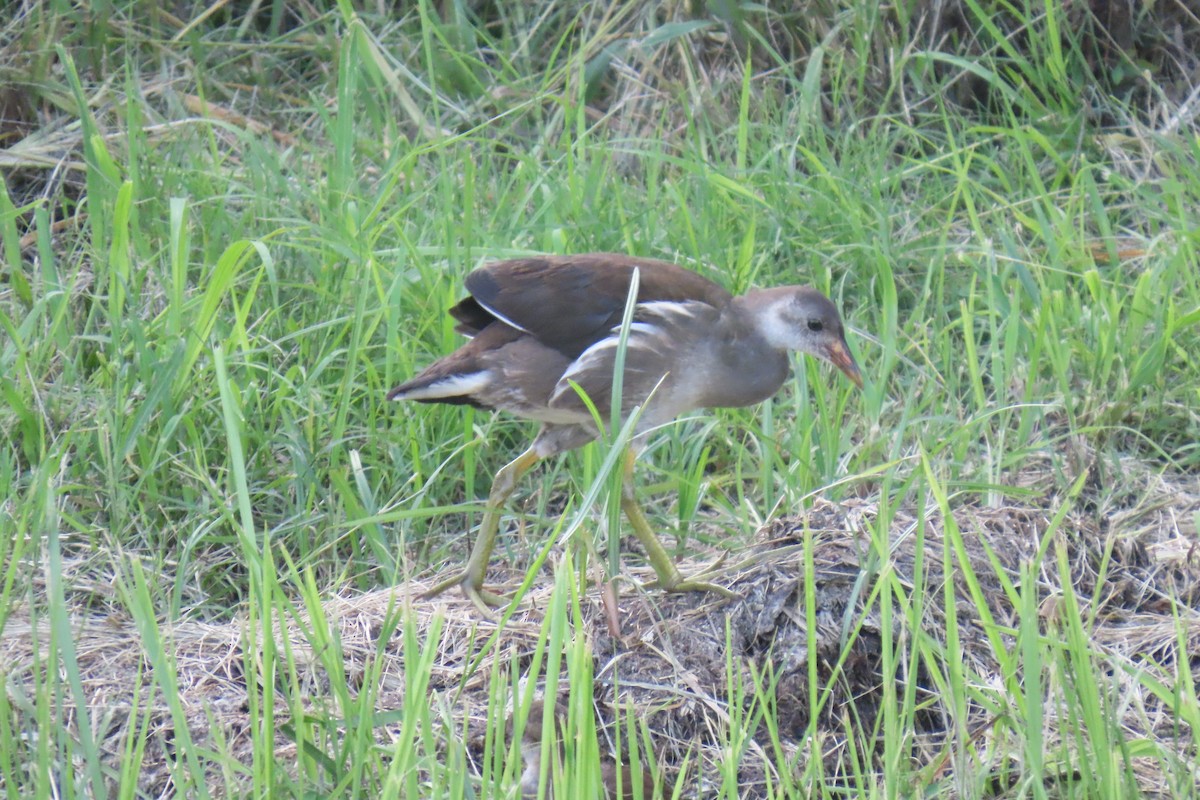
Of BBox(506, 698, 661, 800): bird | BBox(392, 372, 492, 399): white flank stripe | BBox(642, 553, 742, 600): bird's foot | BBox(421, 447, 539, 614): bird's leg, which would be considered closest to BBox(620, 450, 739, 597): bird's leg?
BBox(642, 553, 742, 600): bird's foot

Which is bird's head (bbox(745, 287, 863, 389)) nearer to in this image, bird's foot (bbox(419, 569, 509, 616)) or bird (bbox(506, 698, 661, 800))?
bird's foot (bbox(419, 569, 509, 616))

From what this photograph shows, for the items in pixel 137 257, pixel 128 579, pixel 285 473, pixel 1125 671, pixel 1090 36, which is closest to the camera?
pixel 1125 671

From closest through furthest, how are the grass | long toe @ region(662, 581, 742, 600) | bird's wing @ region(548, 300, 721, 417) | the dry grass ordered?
the grass, the dry grass, long toe @ region(662, 581, 742, 600), bird's wing @ region(548, 300, 721, 417)

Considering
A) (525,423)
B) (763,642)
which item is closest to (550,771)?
(763,642)

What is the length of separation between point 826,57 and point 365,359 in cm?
274

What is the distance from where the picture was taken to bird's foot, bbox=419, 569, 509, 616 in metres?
3.64

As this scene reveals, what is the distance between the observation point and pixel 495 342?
3697 millimetres

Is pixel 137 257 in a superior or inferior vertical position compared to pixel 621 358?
inferior

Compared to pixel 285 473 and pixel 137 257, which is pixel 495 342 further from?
pixel 137 257

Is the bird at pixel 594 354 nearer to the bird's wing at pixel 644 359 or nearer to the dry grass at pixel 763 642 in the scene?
the bird's wing at pixel 644 359

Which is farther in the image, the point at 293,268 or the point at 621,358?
the point at 293,268

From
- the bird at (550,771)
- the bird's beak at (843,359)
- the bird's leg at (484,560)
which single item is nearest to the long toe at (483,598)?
the bird's leg at (484,560)

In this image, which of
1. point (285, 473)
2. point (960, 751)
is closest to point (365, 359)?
point (285, 473)

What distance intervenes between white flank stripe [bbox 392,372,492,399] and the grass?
0.37 meters
